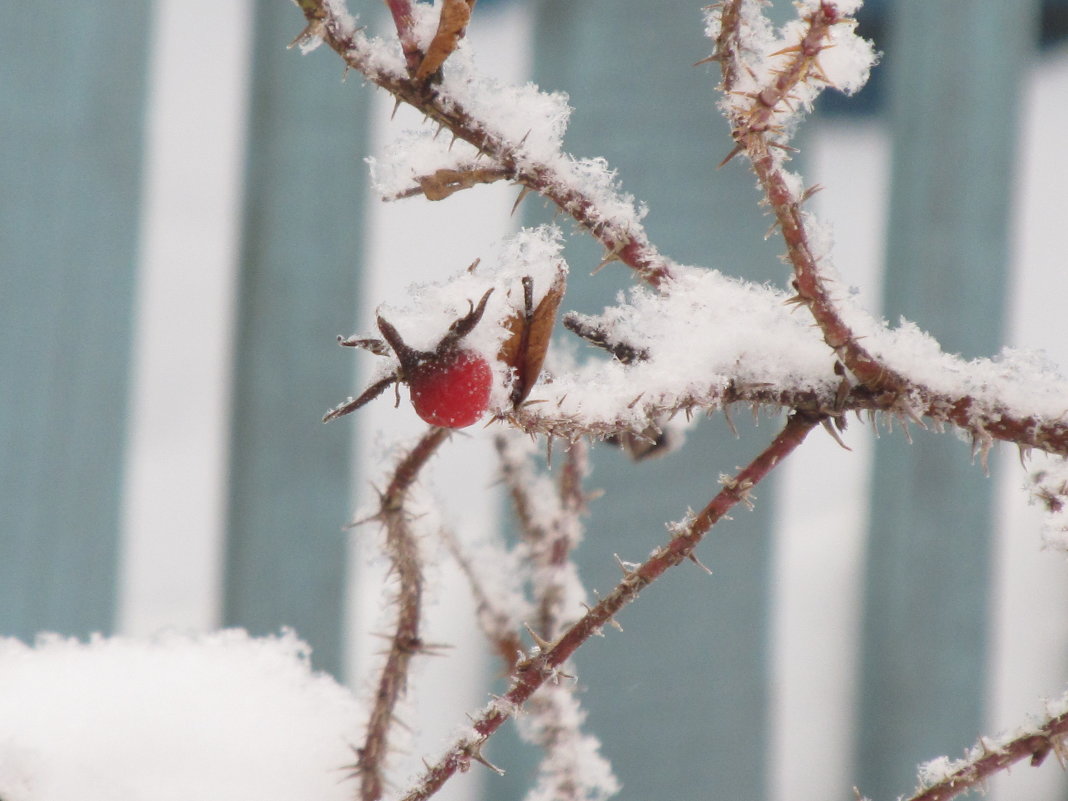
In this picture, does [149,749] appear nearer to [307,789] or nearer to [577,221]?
[307,789]

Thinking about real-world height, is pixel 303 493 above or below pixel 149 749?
above

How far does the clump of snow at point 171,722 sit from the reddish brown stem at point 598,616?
0.08m

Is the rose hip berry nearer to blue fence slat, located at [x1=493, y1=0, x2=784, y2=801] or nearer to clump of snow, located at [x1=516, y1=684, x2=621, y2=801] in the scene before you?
clump of snow, located at [x1=516, y1=684, x2=621, y2=801]

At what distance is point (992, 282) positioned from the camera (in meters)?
0.90

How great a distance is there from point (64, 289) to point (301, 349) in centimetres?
19

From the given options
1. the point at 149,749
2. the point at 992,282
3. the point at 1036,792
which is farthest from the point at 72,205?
the point at 1036,792

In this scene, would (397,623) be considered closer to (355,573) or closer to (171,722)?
(171,722)

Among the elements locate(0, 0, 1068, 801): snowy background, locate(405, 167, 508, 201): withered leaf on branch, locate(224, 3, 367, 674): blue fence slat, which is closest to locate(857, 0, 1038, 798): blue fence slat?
locate(0, 0, 1068, 801): snowy background

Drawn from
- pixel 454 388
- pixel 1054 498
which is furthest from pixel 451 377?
pixel 1054 498

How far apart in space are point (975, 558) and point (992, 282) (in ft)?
0.89

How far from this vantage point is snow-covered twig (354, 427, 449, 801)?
8.1 inches

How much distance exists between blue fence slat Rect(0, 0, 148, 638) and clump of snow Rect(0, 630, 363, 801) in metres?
0.50

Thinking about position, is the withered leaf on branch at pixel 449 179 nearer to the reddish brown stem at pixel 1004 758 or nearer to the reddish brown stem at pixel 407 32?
the reddish brown stem at pixel 407 32

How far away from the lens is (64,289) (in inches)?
28.3
